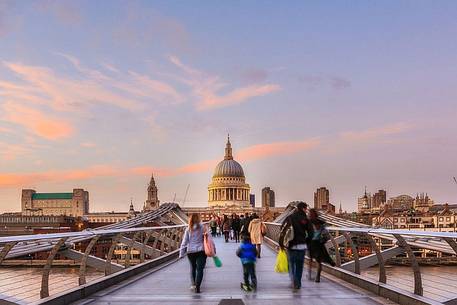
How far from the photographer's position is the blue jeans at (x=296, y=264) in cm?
1252

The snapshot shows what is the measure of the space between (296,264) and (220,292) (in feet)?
4.87

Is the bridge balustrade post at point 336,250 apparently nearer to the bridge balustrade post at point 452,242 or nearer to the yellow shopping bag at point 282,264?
the yellow shopping bag at point 282,264

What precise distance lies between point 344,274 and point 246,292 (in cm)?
278

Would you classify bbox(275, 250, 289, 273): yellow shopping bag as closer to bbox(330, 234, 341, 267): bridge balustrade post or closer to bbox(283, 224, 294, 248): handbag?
bbox(283, 224, 294, 248): handbag

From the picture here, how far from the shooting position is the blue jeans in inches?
493

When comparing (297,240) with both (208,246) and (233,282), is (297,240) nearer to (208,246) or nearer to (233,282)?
(208,246)

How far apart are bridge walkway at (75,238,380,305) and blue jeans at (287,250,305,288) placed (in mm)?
206

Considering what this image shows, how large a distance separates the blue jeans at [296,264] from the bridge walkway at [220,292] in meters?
0.21

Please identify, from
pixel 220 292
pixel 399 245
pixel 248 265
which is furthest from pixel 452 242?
pixel 220 292

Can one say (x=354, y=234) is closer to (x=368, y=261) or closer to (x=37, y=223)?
(x=368, y=261)

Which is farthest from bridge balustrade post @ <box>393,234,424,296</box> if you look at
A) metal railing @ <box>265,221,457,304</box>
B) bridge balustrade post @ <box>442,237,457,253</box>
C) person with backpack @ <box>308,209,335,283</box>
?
person with backpack @ <box>308,209,335,283</box>

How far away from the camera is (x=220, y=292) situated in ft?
40.3

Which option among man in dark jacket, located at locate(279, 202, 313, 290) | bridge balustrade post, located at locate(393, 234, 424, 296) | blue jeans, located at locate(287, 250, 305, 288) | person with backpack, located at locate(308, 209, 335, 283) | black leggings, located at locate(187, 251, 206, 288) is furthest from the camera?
person with backpack, located at locate(308, 209, 335, 283)

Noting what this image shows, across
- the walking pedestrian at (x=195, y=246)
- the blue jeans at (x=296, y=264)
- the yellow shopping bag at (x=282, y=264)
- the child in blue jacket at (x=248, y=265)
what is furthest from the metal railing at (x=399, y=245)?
the walking pedestrian at (x=195, y=246)
